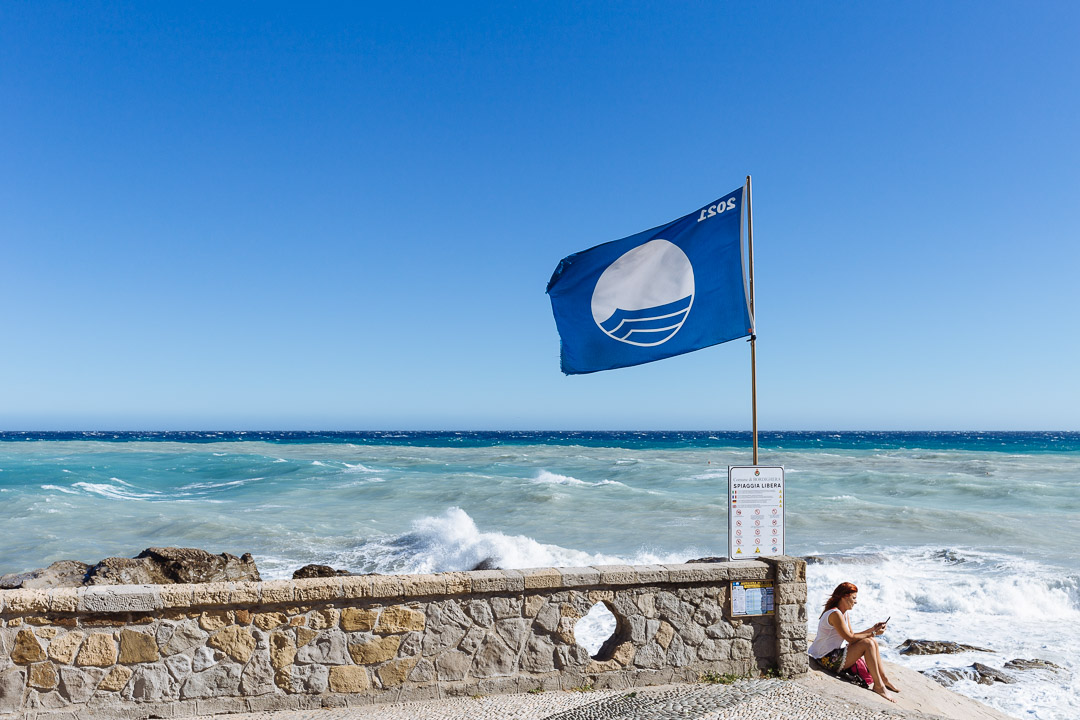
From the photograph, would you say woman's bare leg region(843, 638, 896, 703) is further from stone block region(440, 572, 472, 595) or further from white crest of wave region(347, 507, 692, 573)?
white crest of wave region(347, 507, 692, 573)

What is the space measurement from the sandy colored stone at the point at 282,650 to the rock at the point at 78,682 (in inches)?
42.0

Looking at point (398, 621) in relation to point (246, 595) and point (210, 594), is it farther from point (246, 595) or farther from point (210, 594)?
point (210, 594)

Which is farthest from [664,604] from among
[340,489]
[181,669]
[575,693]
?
[340,489]

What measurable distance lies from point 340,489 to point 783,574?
24.1m

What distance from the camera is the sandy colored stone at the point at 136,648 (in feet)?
15.7

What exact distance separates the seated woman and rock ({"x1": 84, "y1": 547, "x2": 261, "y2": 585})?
6.87 meters

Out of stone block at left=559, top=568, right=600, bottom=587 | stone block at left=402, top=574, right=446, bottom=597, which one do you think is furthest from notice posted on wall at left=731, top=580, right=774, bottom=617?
stone block at left=402, top=574, right=446, bottom=597

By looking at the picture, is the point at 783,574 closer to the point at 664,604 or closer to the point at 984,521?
the point at 664,604

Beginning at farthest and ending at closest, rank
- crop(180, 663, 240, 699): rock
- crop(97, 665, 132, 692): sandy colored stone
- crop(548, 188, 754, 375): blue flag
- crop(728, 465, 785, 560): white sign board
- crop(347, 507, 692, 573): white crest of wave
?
crop(347, 507, 692, 573): white crest of wave, crop(548, 188, 754, 375): blue flag, crop(728, 465, 785, 560): white sign board, crop(180, 663, 240, 699): rock, crop(97, 665, 132, 692): sandy colored stone

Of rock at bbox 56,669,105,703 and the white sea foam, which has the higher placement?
rock at bbox 56,669,105,703

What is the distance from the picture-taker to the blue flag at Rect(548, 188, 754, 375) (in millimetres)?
6344

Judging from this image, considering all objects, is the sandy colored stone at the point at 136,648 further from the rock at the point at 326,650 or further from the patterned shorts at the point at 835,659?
the patterned shorts at the point at 835,659

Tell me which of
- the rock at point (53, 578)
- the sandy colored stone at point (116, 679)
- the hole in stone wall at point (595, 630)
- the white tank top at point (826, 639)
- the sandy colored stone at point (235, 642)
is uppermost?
the sandy colored stone at point (235, 642)

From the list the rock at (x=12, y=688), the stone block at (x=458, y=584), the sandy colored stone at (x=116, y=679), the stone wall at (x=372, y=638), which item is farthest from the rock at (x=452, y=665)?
the rock at (x=12, y=688)
